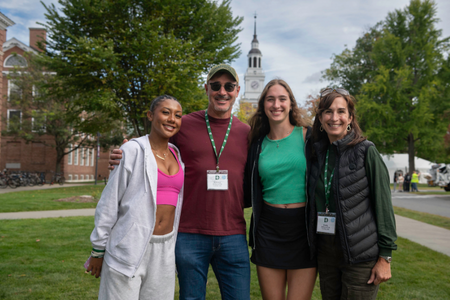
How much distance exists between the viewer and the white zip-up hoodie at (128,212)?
8.50 ft

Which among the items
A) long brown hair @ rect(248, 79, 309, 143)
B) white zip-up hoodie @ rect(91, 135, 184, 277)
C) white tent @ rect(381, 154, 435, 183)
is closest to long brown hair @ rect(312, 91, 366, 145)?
long brown hair @ rect(248, 79, 309, 143)

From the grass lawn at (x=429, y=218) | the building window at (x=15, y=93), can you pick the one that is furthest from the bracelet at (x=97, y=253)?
the building window at (x=15, y=93)

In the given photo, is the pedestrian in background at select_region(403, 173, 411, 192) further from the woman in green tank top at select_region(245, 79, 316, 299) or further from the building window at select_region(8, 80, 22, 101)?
the building window at select_region(8, 80, 22, 101)

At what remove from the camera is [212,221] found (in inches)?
122

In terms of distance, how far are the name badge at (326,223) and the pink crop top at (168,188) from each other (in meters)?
1.17

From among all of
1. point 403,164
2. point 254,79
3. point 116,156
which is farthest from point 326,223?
point 254,79

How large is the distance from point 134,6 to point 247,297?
1764cm

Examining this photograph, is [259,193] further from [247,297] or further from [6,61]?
[6,61]

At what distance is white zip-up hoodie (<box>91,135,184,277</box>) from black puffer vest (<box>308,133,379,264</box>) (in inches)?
55.8

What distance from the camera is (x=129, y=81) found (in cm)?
1864

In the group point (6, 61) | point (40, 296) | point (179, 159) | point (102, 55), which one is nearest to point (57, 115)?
point (6, 61)

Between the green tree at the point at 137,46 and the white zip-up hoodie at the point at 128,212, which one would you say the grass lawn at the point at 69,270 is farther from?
the green tree at the point at 137,46

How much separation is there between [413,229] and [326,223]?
851 centimetres

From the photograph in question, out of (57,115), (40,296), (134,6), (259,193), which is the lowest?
(40,296)
